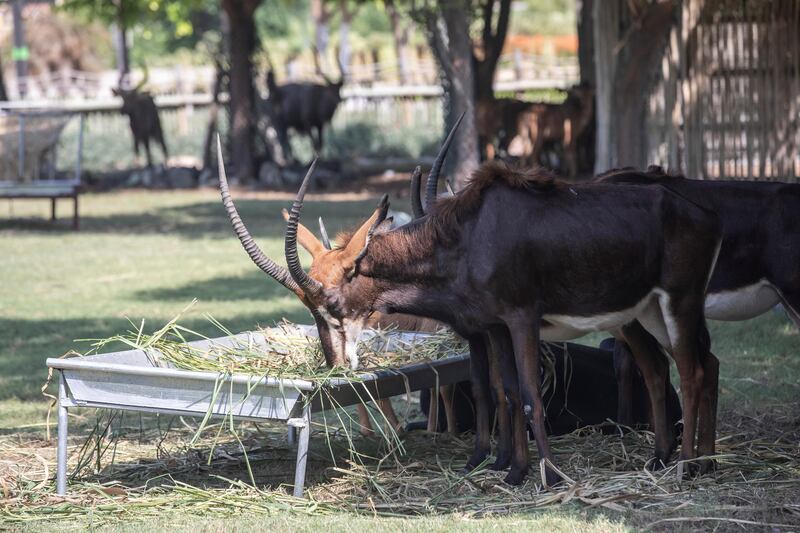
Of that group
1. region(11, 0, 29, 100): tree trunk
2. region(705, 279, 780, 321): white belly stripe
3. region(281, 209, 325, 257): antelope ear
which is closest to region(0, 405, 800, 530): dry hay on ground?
region(705, 279, 780, 321): white belly stripe

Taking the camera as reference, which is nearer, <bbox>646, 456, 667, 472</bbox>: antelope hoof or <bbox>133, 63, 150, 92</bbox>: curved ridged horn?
<bbox>646, 456, 667, 472</bbox>: antelope hoof

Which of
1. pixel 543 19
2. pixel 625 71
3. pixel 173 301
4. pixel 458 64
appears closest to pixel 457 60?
pixel 458 64

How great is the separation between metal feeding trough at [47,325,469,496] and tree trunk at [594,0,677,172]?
8.13m

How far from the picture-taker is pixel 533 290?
5680 mm

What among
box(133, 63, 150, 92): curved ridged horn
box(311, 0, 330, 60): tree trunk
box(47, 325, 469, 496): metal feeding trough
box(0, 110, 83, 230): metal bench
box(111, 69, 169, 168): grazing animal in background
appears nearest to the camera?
box(47, 325, 469, 496): metal feeding trough

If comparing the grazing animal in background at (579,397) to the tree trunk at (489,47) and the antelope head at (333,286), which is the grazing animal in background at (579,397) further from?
the tree trunk at (489,47)

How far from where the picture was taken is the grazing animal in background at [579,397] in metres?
6.91

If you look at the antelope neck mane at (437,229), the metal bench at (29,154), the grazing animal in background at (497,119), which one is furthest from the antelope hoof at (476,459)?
the grazing animal in background at (497,119)

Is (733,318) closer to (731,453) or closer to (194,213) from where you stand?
(731,453)

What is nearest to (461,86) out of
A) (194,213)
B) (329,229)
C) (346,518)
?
(329,229)

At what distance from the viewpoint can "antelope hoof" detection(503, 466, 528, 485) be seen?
577cm

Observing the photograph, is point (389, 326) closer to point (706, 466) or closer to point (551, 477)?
point (551, 477)

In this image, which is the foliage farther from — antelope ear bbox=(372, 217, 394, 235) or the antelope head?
the antelope head

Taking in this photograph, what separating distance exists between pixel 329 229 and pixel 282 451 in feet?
34.5
